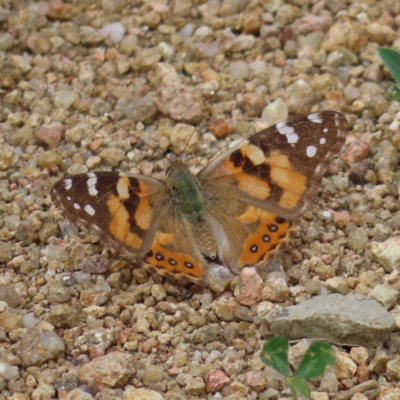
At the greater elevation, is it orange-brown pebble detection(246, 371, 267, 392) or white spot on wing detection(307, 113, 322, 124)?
white spot on wing detection(307, 113, 322, 124)

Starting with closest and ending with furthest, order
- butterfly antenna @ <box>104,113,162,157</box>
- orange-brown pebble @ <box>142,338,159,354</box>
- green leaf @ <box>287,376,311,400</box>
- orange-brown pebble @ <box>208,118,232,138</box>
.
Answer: green leaf @ <box>287,376,311,400</box>, orange-brown pebble @ <box>142,338,159,354</box>, butterfly antenna @ <box>104,113,162,157</box>, orange-brown pebble @ <box>208,118,232,138</box>

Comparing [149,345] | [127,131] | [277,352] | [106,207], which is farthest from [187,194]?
[277,352]

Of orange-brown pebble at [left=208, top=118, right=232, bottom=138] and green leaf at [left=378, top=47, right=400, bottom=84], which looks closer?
green leaf at [left=378, top=47, right=400, bottom=84]

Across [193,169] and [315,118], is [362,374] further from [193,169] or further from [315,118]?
[193,169]

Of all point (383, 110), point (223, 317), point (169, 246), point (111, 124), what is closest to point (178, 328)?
point (223, 317)

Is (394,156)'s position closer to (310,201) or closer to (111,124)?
(310,201)

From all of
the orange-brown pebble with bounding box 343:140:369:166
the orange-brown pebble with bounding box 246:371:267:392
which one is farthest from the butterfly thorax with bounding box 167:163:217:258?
the orange-brown pebble with bounding box 343:140:369:166

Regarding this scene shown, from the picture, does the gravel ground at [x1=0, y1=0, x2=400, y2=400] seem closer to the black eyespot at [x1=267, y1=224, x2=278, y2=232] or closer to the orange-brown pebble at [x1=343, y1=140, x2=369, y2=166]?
the orange-brown pebble at [x1=343, y1=140, x2=369, y2=166]
